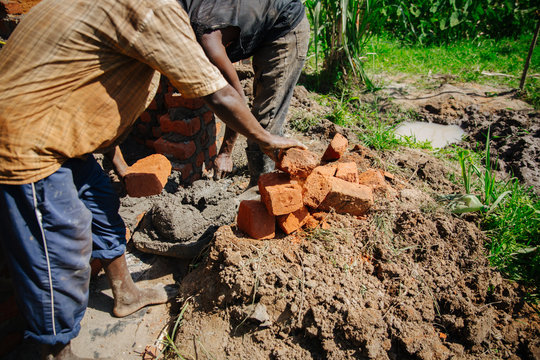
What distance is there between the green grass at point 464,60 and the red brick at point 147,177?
11.9 ft

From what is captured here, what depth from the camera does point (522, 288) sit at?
219cm

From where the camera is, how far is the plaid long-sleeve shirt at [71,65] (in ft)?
4.42

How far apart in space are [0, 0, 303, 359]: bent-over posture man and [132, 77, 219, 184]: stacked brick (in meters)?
1.24

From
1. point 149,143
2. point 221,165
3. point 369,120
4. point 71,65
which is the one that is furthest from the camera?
point 369,120

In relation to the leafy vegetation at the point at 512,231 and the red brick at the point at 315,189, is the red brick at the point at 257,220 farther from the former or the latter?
the leafy vegetation at the point at 512,231

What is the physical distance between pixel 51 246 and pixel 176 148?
1598 mm

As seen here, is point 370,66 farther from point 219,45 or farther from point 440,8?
point 219,45

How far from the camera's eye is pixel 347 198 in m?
2.18

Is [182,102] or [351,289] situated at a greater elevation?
[182,102]

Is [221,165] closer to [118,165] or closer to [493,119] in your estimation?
[118,165]

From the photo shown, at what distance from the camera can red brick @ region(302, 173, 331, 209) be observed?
83.1 inches

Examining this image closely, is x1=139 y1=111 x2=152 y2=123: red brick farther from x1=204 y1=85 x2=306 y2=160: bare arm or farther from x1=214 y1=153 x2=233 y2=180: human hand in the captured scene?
x1=204 y1=85 x2=306 y2=160: bare arm

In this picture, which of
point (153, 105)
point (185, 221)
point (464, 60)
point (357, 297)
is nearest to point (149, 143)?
point (153, 105)

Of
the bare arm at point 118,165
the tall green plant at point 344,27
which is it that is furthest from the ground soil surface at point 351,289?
the tall green plant at point 344,27
